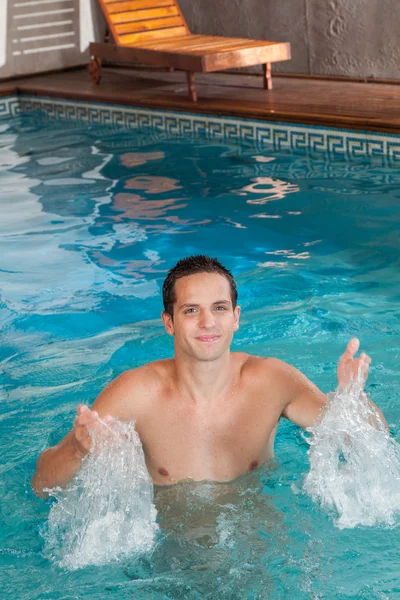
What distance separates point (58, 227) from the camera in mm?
7090

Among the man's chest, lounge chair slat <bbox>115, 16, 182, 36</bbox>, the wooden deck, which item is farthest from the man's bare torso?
lounge chair slat <bbox>115, 16, 182, 36</bbox>

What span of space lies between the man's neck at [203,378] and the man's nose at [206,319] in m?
0.17

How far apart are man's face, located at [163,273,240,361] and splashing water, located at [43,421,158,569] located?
14.4 inches

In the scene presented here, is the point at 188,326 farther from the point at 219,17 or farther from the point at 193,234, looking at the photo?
the point at 219,17

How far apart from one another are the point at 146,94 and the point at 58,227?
156 inches

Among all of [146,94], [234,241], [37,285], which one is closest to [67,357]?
[37,285]

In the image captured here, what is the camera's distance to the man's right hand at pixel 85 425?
2615mm

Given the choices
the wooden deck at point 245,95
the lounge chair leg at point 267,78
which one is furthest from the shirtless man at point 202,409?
the lounge chair leg at point 267,78

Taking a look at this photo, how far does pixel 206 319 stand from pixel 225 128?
678 centimetres

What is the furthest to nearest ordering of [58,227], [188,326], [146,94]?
[146,94] → [58,227] → [188,326]

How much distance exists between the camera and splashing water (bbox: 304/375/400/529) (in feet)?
9.81

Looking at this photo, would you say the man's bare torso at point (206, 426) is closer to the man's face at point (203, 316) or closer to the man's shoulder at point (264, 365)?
the man's shoulder at point (264, 365)

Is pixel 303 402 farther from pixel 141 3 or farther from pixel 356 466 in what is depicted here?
pixel 141 3

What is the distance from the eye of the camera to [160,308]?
549 centimetres
